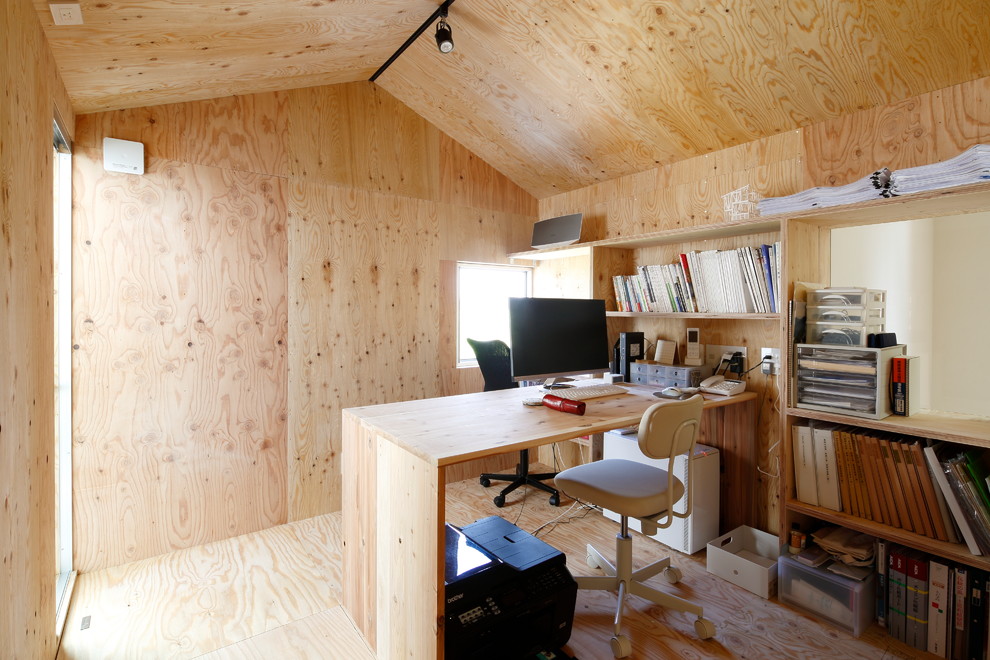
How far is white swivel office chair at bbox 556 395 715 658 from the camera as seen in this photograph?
1725 mm

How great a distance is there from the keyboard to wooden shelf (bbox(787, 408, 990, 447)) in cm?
84

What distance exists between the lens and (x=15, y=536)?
1190 mm

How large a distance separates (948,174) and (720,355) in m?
1.30

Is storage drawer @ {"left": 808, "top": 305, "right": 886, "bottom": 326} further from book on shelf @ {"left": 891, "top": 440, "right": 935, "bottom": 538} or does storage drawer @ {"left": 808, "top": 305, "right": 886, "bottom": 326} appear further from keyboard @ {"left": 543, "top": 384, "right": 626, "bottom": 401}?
keyboard @ {"left": 543, "top": 384, "right": 626, "bottom": 401}

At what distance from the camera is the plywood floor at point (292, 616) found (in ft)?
5.95

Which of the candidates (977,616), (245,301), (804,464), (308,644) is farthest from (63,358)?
(977,616)

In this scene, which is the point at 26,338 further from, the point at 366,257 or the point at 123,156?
the point at 366,257

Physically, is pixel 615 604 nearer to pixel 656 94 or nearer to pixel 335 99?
pixel 656 94

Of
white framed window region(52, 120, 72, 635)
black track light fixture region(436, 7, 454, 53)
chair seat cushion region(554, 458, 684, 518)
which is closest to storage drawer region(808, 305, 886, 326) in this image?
chair seat cushion region(554, 458, 684, 518)

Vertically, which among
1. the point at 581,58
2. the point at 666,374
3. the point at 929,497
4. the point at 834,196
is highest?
the point at 581,58

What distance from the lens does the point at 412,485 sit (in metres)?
1.49

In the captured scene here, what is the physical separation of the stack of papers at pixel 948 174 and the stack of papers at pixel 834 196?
37mm

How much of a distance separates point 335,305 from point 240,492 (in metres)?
1.22

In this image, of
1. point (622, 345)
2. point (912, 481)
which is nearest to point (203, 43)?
point (622, 345)
